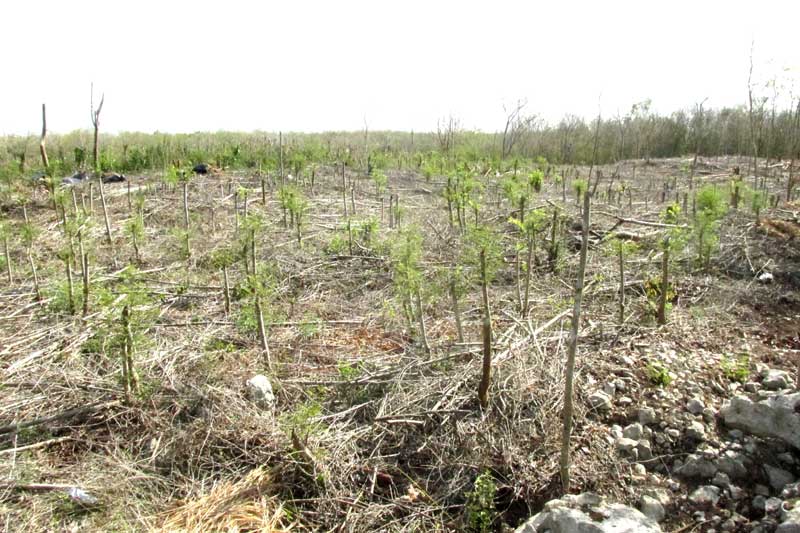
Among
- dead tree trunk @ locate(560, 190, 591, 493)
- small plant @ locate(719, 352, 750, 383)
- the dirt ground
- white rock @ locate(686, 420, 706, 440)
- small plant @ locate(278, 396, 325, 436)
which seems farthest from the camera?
small plant @ locate(719, 352, 750, 383)

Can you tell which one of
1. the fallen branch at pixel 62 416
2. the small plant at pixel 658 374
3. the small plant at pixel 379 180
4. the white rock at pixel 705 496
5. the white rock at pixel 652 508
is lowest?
the white rock at pixel 652 508

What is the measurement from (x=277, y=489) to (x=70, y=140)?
66.9 ft

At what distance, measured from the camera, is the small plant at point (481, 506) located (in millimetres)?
2496

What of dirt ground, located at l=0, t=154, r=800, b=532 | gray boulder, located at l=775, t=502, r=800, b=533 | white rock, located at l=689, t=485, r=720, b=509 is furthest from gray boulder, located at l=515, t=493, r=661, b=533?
gray boulder, located at l=775, t=502, r=800, b=533

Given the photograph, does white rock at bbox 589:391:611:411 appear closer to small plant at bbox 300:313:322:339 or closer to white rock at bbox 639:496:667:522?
white rock at bbox 639:496:667:522

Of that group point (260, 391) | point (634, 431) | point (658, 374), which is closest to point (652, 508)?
point (634, 431)

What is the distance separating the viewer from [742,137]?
2064 cm

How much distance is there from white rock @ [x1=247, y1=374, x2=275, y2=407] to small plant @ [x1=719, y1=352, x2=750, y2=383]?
10.3ft

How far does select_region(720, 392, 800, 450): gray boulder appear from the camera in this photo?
2703 mm

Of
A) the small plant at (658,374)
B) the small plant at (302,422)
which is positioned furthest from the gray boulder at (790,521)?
the small plant at (302,422)

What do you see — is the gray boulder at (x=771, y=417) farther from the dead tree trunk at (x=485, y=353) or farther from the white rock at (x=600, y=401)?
the dead tree trunk at (x=485, y=353)

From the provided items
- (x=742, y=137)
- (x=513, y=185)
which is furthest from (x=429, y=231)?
(x=742, y=137)

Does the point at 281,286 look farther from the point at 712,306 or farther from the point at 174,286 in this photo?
the point at 712,306

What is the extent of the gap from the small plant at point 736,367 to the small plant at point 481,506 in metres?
2.04
